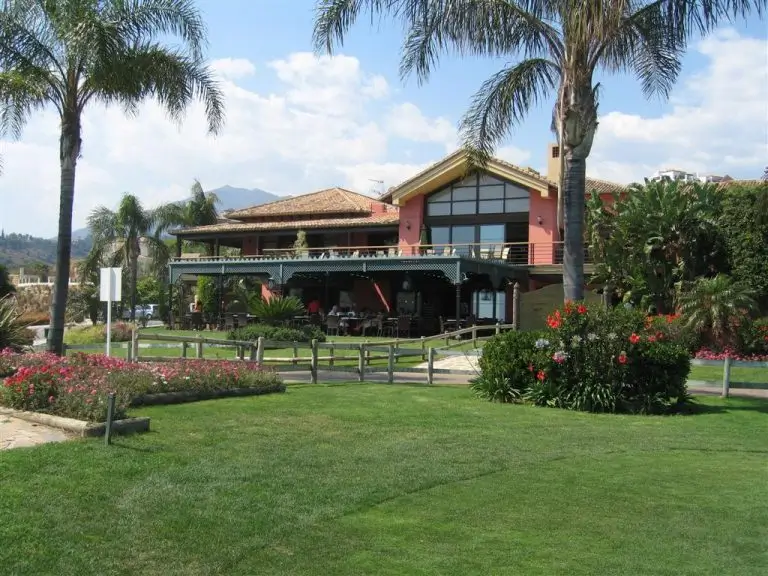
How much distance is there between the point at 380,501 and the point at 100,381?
14.6 ft

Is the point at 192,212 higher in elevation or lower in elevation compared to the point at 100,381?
higher

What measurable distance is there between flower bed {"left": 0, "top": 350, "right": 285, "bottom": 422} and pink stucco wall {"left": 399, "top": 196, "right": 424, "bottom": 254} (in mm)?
22230

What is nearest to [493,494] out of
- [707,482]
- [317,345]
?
[707,482]

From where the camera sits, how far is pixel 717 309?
741 inches

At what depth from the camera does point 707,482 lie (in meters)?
6.94

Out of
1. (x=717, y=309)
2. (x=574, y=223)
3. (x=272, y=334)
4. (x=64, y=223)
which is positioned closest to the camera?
(x=574, y=223)

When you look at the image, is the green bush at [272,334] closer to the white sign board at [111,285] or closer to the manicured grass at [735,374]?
the white sign board at [111,285]

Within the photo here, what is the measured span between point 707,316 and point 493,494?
15.0m

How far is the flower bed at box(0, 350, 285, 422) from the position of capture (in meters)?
8.18

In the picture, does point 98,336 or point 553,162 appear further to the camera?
point 553,162

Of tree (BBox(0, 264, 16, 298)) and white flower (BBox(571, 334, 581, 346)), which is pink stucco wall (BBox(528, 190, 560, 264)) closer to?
white flower (BBox(571, 334, 581, 346))

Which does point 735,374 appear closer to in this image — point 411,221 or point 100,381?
point 100,381

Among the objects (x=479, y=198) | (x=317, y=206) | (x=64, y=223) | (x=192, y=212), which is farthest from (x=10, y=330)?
(x=192, y=212)

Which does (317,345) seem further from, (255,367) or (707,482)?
(707,482)
